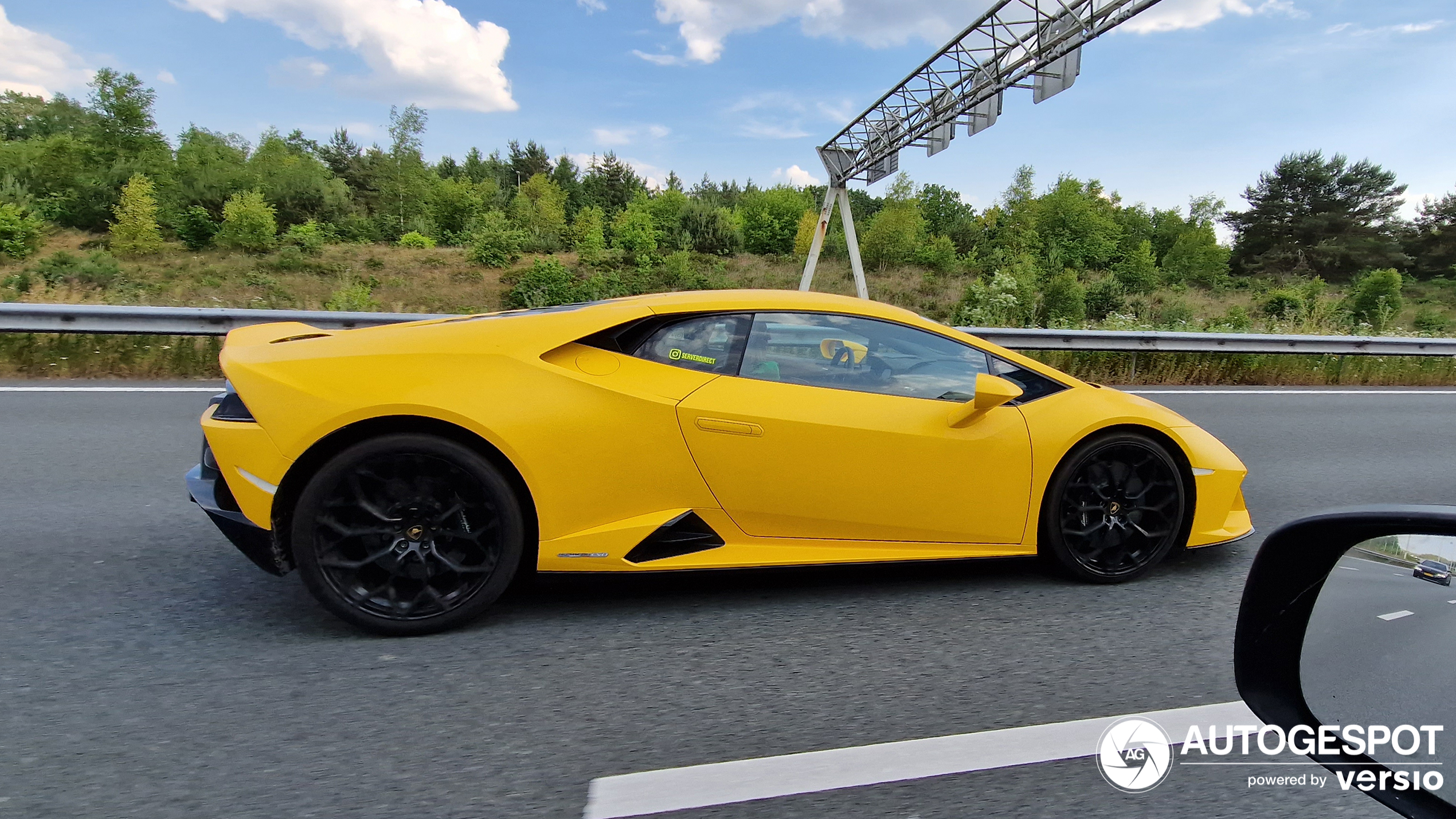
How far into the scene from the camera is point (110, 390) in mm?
7160

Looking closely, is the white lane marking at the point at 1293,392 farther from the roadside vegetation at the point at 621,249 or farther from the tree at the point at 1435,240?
the tree at the point at 1435,240

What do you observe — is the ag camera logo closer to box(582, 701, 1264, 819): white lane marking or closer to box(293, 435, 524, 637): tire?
box(582, 701, 1264, 819): white lane marking

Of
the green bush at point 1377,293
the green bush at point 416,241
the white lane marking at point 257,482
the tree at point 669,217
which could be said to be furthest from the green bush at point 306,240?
the green bush at point 1377,293

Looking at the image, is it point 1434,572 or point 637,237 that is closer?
point 1434,572

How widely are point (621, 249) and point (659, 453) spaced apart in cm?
3536

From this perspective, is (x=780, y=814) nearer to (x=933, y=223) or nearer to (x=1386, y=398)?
(x=1386, y=398)

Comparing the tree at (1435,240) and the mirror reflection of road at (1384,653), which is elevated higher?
the tree at (1435,240)

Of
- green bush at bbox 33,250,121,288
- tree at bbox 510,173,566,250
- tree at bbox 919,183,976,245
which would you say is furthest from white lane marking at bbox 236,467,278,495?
tree at bbox 919,183,976,245

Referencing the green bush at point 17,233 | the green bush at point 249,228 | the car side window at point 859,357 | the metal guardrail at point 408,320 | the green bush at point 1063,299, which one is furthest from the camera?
the green bush at point 249,228

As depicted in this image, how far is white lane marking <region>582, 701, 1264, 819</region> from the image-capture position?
2029 millimetres

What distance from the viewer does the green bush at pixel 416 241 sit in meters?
39.3

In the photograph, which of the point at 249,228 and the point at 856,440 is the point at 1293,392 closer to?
the point at 856,440

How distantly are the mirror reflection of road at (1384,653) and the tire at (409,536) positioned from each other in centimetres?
233

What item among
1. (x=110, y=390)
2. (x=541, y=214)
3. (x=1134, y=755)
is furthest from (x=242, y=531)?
(x=541, y=214)
